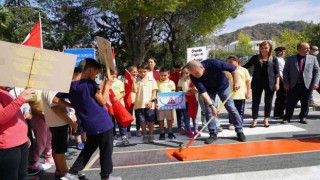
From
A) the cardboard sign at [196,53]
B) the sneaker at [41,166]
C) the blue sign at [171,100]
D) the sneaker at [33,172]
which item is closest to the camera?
the sneaker at [33,172]

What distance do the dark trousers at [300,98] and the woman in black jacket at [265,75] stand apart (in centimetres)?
69

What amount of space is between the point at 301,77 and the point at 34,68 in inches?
257

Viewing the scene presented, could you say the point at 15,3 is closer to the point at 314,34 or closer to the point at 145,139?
the point at 145,139

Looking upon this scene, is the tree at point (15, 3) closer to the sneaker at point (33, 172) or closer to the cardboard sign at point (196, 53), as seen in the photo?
the cardboard sign at point (196, 53)

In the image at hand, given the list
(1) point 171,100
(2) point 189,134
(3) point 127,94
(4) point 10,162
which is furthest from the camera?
(3) point 127,94

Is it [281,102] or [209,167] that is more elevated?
[281,102]

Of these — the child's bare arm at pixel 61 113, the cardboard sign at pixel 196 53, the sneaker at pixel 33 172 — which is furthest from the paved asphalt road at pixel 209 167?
the cardboard sign at pixel 196 53

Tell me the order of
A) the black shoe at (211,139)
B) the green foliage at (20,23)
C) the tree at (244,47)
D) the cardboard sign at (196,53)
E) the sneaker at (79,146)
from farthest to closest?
the tree at (244,47) → the green foliage at (20,23) → the cardboard sign at (196,53) → the sneaker at (79,146) → the black shoe at (211,139)

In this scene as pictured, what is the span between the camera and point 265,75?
752 centimetres

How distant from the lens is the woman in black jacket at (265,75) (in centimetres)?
738

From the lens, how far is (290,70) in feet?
25.8

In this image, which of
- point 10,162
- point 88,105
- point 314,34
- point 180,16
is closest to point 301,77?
point 88,105

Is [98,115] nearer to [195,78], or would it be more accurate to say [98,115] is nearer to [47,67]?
[47,67]

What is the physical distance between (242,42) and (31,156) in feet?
288
